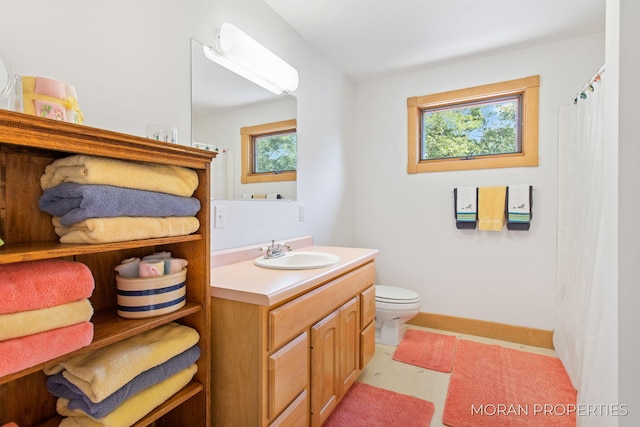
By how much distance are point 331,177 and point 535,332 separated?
79.9 inches

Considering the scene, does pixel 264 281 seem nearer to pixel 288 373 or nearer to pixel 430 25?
pixel 288 373

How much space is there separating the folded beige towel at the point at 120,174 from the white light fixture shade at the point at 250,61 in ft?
2.64

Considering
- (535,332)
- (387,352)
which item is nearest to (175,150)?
(387,352)

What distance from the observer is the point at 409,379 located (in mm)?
2000

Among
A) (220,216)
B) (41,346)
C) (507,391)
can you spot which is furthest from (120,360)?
(507,391)

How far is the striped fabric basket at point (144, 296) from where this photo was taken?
96 centimetres

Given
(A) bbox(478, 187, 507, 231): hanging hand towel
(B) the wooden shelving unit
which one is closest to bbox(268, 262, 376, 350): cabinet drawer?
(B) the wooden shelving unit

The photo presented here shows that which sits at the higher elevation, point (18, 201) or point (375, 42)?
point (375, 42)

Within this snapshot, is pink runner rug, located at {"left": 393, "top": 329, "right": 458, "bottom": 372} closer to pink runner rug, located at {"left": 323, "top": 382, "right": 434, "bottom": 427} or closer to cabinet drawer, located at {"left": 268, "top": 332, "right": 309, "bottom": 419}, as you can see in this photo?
pink runner rug, located at {"left": 323, "top": 382, "right": 434, "bottom": 427}

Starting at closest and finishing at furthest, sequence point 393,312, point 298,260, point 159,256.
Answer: point 159,256 < point 298,260 < point 393,312

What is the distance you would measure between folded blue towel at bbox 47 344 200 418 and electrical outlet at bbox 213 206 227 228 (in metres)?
0.72

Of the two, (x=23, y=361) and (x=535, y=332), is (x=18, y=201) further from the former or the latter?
(x=535, y=332)

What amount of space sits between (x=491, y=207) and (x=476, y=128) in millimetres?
713

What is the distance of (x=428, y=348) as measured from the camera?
241cm
